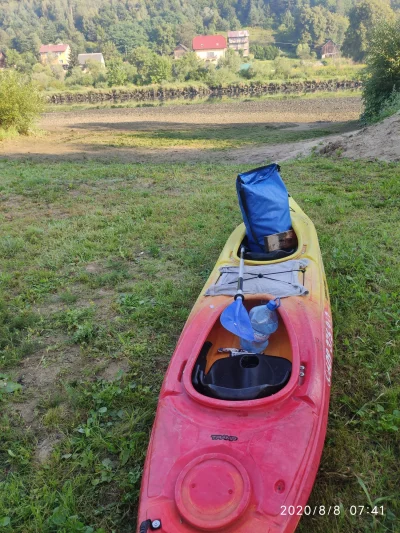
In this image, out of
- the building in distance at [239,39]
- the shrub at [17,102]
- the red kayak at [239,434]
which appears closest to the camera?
A: the red kayak at [239,434]

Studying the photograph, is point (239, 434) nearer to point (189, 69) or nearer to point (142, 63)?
point (189, 69)

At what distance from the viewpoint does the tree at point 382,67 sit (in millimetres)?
17766

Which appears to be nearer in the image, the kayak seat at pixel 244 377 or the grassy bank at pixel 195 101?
the kayak seat at pixel 244 377

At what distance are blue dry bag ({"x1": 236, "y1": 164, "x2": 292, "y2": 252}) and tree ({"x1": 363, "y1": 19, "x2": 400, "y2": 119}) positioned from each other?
53.6 ft

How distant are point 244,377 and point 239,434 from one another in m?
0.45

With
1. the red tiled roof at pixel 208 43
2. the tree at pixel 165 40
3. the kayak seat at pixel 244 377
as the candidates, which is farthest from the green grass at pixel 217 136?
the tree at pixel 165 40

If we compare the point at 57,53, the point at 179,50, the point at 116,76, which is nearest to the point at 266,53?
the point at 179,50

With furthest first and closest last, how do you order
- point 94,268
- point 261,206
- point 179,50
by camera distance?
point 179,50 → point 94,268 → point 261,206

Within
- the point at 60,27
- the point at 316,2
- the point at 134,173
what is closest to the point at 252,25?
the point at 316,2

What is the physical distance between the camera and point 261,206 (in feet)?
13.6

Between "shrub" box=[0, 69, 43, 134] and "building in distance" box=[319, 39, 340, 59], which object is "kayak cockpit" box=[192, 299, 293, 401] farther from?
"building in distance" box=[319, 39, 340, 59]

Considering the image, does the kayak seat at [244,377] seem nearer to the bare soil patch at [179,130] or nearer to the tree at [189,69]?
the bare soil patch at [179,130]

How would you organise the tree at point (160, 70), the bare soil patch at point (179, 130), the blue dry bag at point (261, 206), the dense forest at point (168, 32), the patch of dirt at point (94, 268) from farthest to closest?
1. the dense forest at point (168, 32)
2. the tree at point (160, 70)
3. the bare soil patch at point (179, 130)
4. the patch of dirt at point (94, 268)
5. the blue dry bag at point (261, 206)

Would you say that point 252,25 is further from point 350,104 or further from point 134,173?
point 134,173
